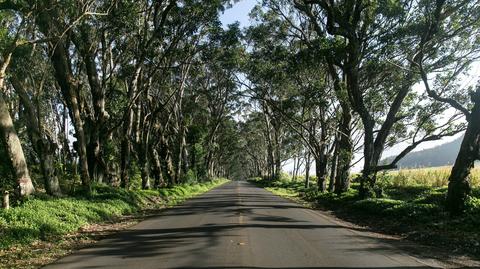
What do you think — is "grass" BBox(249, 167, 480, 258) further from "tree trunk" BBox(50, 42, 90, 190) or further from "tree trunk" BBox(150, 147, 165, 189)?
"tree trunk" BBox(150, 147, 165, 189)

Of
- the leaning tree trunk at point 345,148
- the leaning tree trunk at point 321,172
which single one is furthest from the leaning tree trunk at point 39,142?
the leaning tree trunk at point 321,172

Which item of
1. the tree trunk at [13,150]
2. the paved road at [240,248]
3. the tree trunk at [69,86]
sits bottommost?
the paved road at [240,248]

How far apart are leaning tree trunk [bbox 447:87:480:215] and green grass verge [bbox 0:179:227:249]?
1168cm

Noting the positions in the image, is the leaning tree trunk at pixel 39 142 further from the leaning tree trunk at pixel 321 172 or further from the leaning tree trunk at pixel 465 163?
the leaning tree trunk at pixel 321 172

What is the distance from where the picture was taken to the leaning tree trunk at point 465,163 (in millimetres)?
15234

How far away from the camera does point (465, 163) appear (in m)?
15.5

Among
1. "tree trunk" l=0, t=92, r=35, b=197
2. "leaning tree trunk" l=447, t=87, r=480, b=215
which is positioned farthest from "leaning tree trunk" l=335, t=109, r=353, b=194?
"tree trunk" l=0, t=92, r=35, b=197

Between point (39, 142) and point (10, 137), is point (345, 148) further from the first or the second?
point (10, 137)

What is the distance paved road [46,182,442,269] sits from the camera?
30.0 feet

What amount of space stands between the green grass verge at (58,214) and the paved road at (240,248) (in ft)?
5.91

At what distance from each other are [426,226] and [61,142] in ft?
146

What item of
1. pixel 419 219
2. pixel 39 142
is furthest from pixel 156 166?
pixel 419 219

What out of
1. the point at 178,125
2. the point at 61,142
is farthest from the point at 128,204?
the point at 61,142

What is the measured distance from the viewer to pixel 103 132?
2584cm
